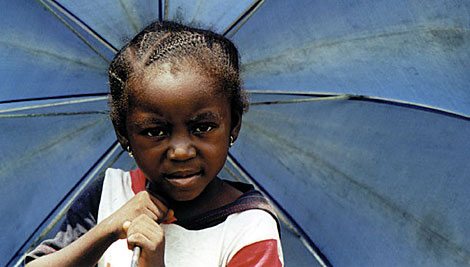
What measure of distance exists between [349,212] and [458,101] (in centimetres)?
51

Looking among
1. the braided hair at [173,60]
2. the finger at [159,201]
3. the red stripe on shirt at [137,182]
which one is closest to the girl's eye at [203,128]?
the braided hair at [173,60]

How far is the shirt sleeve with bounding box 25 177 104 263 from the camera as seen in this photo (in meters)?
1.67

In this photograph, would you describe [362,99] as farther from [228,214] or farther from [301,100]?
[228,214]

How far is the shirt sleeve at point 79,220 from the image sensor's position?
5.49 ft

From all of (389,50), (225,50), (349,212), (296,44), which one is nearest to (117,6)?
(225,50)

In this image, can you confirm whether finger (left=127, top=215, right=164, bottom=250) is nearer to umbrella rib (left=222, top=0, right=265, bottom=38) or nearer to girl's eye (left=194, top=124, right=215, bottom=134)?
girl's eye (left=194, top=124, right=215, bottom=134)

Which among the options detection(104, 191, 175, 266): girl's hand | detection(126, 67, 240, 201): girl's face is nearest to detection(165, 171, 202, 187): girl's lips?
detection(126, 67, 240, 201): girl's face

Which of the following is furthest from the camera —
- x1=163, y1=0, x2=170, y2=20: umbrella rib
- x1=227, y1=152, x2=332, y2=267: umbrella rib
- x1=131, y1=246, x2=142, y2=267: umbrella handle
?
x1=227, y1=152, x2=332, y2=267: umbrella rib

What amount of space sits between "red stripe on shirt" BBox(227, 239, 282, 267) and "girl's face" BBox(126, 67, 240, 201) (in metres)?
0.20

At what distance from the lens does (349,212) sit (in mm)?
2016

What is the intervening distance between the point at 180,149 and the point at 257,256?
0.35 m

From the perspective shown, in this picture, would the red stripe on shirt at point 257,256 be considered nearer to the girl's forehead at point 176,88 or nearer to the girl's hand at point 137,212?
the girl's hand at point 137,212

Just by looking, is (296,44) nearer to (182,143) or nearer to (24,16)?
(182,143)

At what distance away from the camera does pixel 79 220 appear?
173 centimetres
